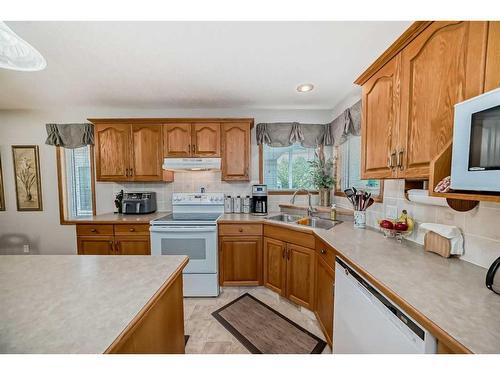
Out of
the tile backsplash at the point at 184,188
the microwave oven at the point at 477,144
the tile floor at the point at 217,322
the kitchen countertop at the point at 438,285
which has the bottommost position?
the tile floor at the point at 217,322

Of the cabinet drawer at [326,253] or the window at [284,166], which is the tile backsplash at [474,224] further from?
the window at [284,166]

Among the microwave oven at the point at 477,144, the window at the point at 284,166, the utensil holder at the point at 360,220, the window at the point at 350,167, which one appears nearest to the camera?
the microwave oven at the point at 477,144

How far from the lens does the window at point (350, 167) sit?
7.07ft

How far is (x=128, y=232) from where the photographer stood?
2.27 meters

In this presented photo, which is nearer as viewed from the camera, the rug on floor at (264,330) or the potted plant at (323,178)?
the rug on floor at (264,330)

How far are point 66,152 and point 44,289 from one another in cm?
298

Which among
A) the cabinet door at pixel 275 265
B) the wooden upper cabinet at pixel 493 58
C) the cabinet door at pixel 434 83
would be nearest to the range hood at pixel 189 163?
the cabinet door at pixel 275 265

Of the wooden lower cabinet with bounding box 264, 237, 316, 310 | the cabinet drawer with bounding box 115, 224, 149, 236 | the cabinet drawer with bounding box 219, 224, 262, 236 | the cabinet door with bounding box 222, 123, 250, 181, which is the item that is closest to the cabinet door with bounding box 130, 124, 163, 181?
the cabinet drawer with bounding box 115, 224, 149, 236

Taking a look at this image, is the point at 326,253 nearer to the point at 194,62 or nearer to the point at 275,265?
the point at 275,265

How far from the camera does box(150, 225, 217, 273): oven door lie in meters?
Result: 2.17

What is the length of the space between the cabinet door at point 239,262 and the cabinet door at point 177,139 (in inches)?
48.3

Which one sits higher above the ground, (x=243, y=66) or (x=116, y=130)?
(x=243, y=66)
